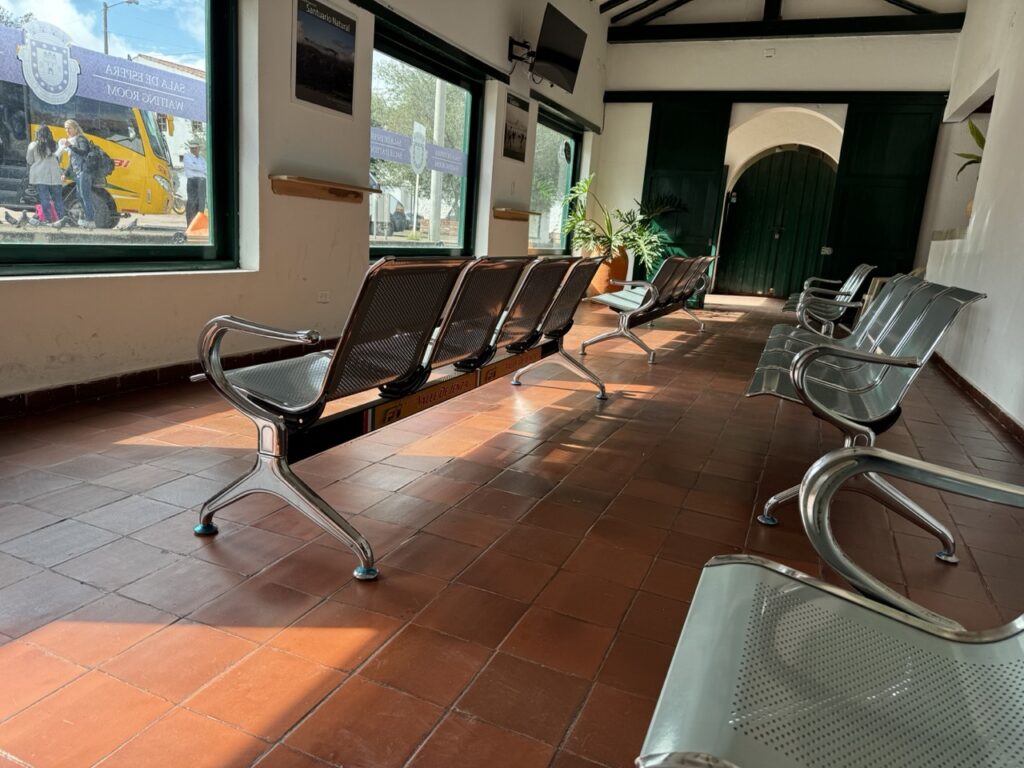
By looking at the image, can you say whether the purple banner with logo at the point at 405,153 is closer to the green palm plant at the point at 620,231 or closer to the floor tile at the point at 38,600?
the green palm plant at the point at 620,231

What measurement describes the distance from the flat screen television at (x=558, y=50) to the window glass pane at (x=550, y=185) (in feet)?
2.54

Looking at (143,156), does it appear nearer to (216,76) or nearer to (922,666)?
(216,76)

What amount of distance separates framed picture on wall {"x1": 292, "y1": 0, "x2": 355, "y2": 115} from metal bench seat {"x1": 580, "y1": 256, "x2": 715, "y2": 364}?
90.5 inches

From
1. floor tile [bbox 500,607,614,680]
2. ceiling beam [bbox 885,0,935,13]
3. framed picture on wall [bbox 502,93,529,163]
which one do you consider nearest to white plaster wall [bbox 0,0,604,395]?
framed picture on wall [bbox 502,93,529,163]

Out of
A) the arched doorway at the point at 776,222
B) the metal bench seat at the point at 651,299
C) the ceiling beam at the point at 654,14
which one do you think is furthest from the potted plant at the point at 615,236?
the arched doorway at the point at 776,222

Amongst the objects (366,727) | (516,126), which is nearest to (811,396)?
(366,727)

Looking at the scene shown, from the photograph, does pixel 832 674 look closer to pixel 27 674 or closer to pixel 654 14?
pixel 27 674

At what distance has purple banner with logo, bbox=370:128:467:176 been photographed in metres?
5.62

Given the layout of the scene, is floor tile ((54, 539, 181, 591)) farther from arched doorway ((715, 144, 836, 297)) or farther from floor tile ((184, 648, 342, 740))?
arched doorway ((715, 144, 836, 297))

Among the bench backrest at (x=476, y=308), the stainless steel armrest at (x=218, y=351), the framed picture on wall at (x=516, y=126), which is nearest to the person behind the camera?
the stainless steel armrest at (x=218, y=351)

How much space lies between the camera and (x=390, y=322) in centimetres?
197

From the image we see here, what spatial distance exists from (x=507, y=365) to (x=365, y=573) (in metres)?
1.39

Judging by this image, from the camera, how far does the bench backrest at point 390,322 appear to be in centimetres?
180

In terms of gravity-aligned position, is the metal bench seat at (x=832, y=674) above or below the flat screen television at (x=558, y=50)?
below
